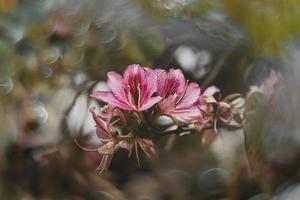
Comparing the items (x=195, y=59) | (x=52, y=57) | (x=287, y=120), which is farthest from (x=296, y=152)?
(x=52, y=57)

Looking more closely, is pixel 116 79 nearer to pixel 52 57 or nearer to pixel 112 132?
pixel 112 132

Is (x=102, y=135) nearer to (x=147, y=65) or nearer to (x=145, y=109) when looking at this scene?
(x=145, y=109)

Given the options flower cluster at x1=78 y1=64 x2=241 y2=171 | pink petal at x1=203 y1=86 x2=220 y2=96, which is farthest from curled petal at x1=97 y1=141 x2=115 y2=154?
pink petal at x1=203 y1=86 x2=220 y2=96

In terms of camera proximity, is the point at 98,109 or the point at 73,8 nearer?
the point at 98,109

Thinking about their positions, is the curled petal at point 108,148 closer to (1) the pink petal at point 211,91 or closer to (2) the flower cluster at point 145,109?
(2) the flower cluster at point 145,109

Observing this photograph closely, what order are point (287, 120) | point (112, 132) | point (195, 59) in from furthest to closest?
point (195, 59)
point (287, 120)
point (112, 132)

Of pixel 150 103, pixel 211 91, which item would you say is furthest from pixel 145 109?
pixel 211 91

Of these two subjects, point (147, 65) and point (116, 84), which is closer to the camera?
point (116, 84)
